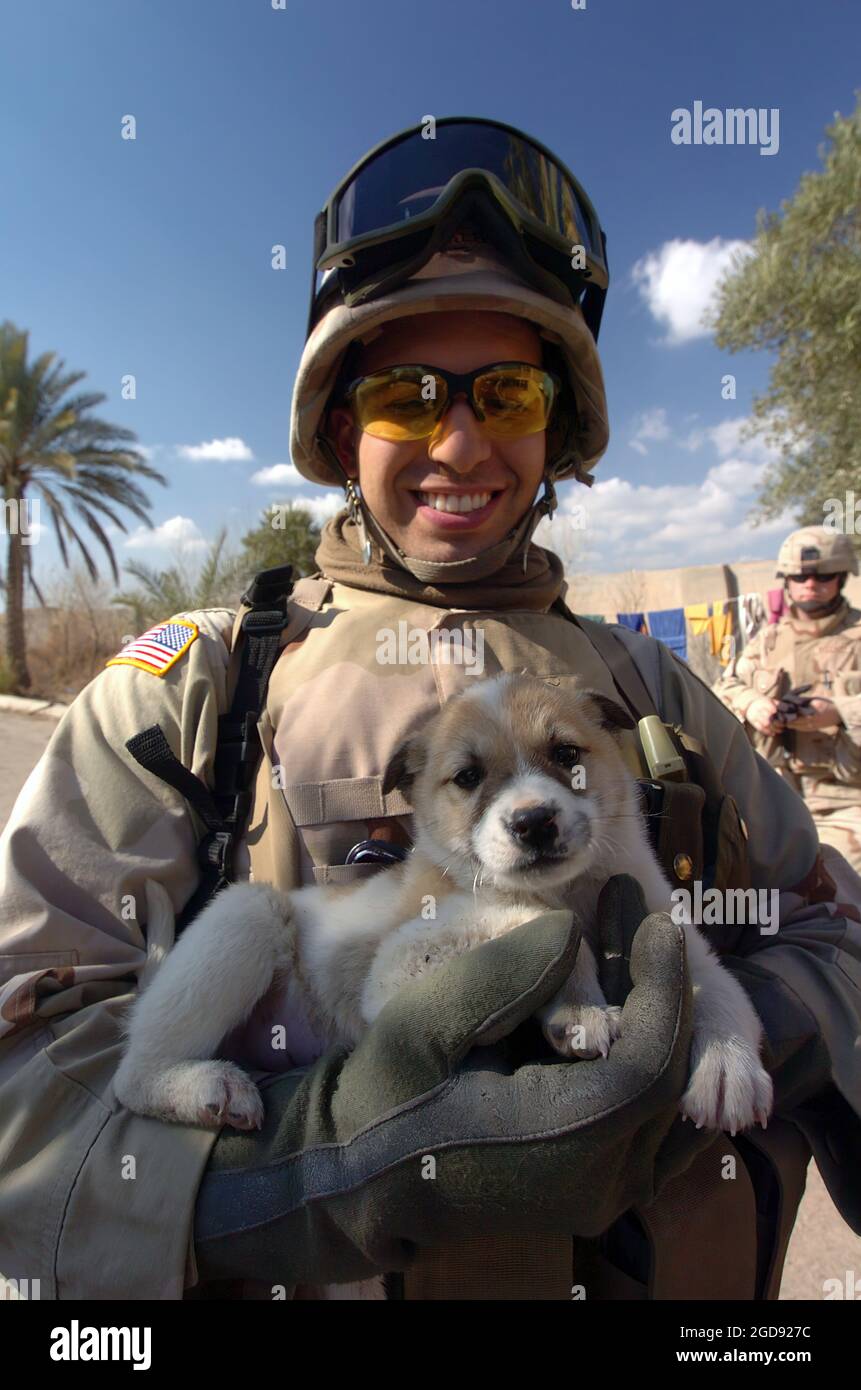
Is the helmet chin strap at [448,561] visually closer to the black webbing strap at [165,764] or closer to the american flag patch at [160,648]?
the american flag patch at [160,648]

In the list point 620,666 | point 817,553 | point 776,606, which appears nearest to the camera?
point 620,666

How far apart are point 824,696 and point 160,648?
5969 millimetres

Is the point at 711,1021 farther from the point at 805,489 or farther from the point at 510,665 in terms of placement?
the point at 805,489

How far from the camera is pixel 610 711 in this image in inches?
99.0

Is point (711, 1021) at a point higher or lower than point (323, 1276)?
higher

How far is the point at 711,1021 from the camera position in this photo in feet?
6.18

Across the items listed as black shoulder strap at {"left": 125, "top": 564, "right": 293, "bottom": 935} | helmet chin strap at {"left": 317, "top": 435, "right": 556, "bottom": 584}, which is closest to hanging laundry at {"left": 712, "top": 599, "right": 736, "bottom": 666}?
helmet chin strap at {"left": 317, "top": 435, "right": 556, "bottom": 584}

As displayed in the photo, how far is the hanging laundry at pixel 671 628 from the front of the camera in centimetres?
1909

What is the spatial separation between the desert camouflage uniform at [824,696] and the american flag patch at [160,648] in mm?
5326

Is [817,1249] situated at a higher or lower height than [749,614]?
lower

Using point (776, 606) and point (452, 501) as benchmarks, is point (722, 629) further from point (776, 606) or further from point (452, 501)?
point (452, 501)

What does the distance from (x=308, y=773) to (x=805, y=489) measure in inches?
888

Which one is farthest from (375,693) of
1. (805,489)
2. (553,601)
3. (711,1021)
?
(805,489)

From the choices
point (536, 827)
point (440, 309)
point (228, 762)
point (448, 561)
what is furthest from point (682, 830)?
point (440, 309)
